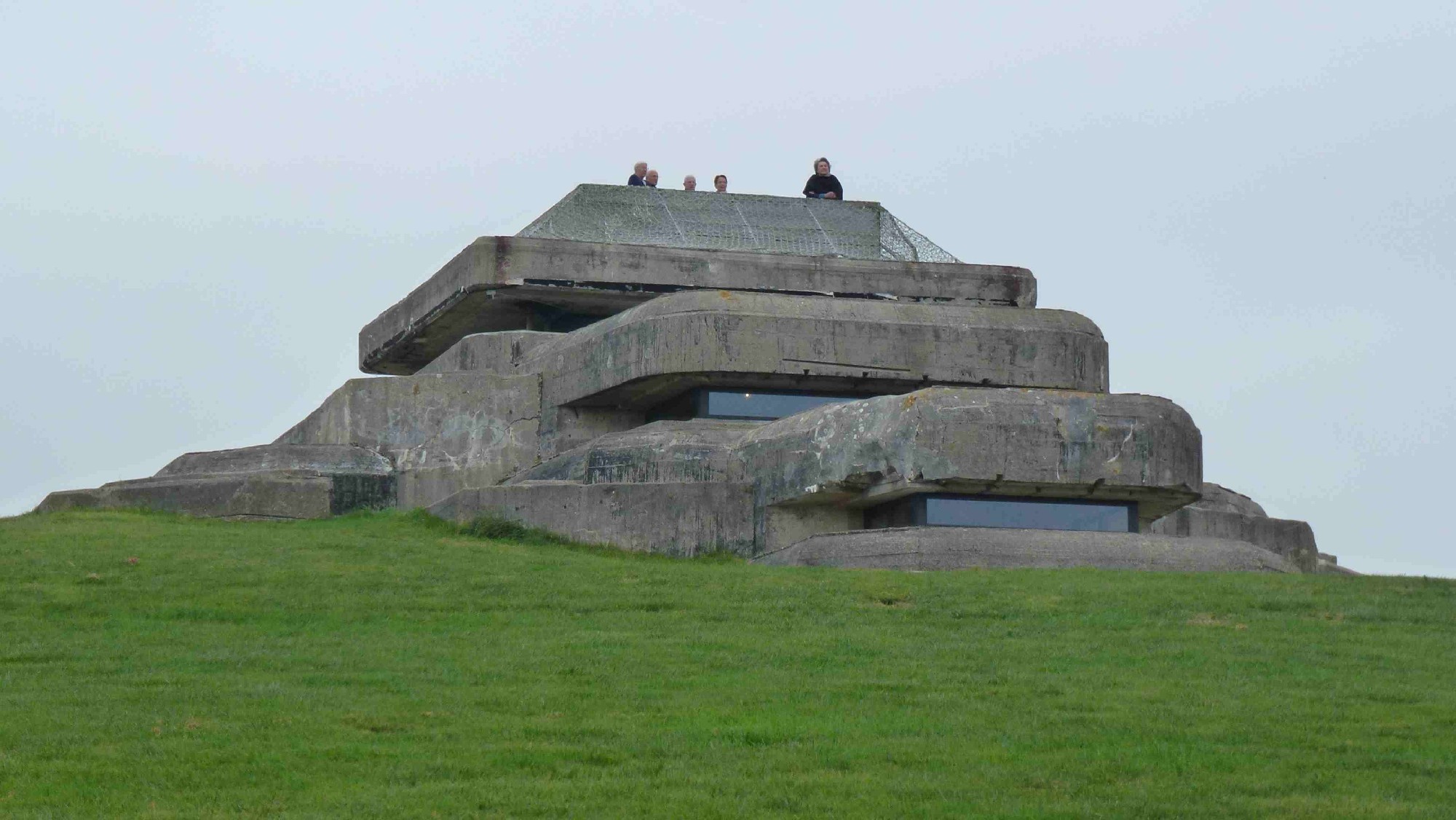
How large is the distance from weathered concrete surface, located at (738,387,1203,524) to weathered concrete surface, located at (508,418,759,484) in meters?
1.53

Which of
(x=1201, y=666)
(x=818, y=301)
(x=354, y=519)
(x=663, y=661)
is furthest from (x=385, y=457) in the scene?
(x=1201, y=666)

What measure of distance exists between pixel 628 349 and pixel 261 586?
795cm

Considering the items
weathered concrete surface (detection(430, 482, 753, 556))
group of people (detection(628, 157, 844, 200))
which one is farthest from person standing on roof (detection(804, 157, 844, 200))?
weathered concrete surface (detection(430, 482, 753, 556))

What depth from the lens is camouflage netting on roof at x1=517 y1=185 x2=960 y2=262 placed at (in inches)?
1107

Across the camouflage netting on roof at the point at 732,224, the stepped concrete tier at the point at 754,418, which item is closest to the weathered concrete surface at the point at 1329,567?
the stepped concrete tier at the point at 754,418

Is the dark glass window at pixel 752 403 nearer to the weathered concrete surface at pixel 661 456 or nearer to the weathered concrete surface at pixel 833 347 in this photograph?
the weathered concrete surface at pixel 833 347

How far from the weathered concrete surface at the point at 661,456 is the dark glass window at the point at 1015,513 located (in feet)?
7.94

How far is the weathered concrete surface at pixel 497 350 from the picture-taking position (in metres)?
26.9

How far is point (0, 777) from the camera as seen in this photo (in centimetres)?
1020

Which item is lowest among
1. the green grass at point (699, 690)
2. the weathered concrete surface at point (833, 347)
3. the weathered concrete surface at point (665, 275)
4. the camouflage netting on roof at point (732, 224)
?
the green grass at point (699, 690)

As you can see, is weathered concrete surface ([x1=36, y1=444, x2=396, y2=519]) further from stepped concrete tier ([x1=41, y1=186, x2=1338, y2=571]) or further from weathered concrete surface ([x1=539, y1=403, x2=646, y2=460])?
weathered concrete surface ([x1=539, y1=403, x2=646, y2=460])

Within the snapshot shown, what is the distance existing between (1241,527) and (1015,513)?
556 cm

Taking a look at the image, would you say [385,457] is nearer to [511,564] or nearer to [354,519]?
[354,519]

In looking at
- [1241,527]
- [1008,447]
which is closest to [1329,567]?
[1241,527]
